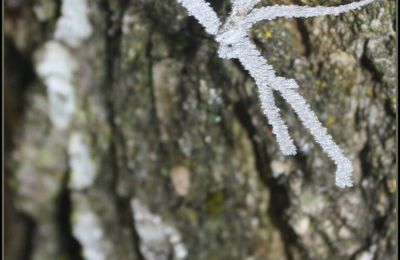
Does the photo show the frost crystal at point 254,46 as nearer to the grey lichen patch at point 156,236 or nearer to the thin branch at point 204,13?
the thin branch at point 204,13

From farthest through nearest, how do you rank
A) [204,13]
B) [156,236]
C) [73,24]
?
1. [156,236]
2. [73,24]
3. [204,13]

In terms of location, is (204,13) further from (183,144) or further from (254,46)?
(183,144)

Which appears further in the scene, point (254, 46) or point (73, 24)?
point (73, 24)

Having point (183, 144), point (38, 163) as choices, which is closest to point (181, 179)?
point (183, 144)

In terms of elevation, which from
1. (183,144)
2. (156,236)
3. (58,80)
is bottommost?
(156,236)

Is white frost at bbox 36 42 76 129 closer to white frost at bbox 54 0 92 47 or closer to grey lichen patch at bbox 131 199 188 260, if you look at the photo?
white frost at bbox 54 0 92 47

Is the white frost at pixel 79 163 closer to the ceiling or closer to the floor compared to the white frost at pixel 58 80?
closer to the floor

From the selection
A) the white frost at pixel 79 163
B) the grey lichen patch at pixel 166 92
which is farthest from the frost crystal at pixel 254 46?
the white frost at pixel 79 163
